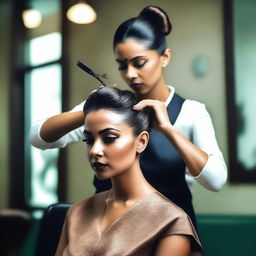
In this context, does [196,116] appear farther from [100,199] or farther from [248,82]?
[248,82]

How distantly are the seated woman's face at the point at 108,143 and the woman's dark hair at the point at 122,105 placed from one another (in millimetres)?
14

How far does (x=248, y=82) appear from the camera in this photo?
2.26 meters

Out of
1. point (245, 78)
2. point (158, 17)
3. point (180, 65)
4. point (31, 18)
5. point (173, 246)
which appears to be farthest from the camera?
point (31, 18)

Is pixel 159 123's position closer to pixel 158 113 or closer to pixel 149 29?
pixel 158 113

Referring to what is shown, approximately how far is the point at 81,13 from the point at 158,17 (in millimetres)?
1041

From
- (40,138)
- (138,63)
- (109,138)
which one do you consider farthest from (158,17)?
(40,138)

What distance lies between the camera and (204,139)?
53.1 inches

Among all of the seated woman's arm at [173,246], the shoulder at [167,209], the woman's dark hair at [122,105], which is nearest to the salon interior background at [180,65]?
the woman's dark hair at [122,105]

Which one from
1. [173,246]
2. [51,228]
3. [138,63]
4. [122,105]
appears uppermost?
[138,63]

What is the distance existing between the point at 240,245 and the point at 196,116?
0.72 metres

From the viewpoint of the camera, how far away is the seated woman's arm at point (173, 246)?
44.5 inches

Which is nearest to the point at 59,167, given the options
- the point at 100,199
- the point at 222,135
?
the point at 222,135

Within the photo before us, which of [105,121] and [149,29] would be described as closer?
[105,121]

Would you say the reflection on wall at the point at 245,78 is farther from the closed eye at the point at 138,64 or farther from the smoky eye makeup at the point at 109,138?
the smoky eye makeup at the point at 109,138
